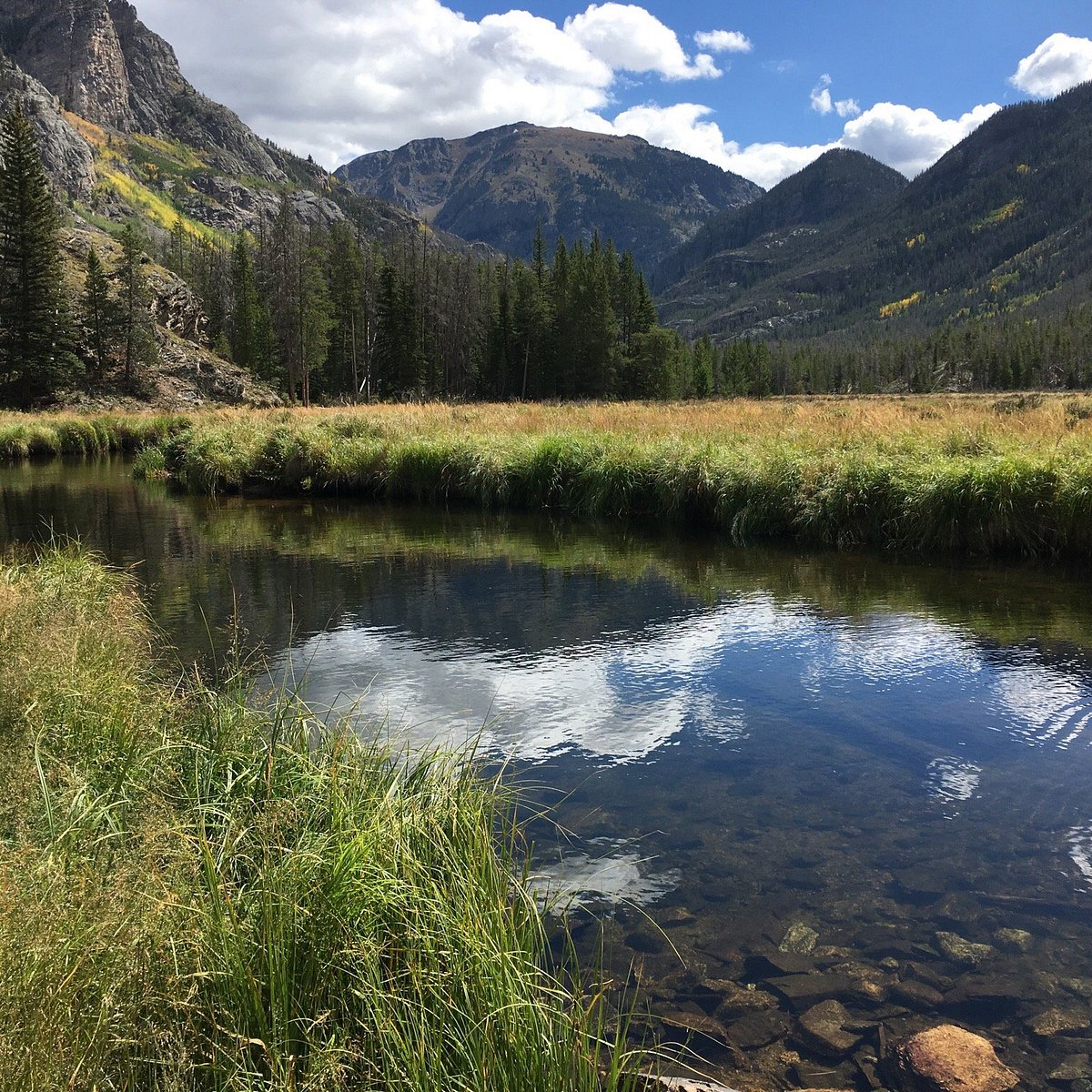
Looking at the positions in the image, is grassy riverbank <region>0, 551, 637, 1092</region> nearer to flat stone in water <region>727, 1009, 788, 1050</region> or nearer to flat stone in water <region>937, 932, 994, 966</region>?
flat stone in water <region>727, 1009, 788, 1050</region>

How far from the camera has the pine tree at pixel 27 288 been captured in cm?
5503

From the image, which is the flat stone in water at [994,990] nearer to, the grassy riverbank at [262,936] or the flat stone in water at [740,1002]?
the flat stone in water at [740,1002]

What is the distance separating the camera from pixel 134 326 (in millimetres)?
59750

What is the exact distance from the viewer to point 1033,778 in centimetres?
605

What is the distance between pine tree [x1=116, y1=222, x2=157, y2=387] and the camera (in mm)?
59750

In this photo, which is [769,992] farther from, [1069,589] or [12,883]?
[1069,589]

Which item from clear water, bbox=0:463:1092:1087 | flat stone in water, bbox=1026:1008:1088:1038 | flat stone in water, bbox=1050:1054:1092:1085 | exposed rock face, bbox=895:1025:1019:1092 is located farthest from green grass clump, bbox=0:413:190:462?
flat stone in water, bbox=1050:1054:1092:1085

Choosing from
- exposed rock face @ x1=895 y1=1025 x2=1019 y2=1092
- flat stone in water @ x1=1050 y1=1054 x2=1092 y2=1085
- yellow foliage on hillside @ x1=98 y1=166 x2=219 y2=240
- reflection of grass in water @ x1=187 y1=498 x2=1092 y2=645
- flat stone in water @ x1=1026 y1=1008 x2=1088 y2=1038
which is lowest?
exposed rock face @ x1=895 y1=1025 x2=1019 y2=1092

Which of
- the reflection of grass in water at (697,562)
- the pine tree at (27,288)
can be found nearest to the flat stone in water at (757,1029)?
the reflection of grass in water at (697,562)

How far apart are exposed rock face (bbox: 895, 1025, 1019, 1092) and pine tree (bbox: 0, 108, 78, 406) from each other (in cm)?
6264

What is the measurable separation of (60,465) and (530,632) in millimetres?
29936

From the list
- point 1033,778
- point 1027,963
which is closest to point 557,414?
point 1033,778

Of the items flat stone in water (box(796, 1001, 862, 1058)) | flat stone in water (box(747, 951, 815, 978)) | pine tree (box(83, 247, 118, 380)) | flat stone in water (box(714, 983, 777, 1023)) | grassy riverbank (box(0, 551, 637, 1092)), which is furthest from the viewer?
pine tree (box(83, 247, 118, 380))

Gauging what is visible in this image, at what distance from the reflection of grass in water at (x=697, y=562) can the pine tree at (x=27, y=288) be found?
44890 mm
